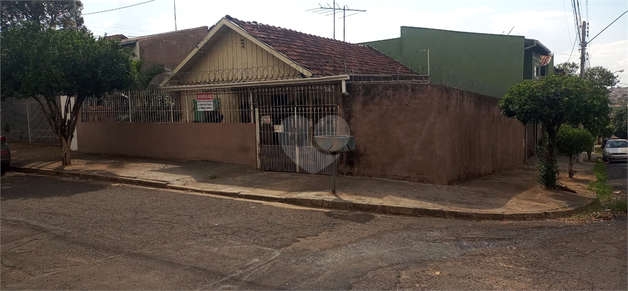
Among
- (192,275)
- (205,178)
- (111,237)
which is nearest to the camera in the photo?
(192,275)

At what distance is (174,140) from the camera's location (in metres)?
13.3

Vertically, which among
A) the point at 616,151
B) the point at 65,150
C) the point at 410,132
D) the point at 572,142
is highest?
the point at 410,132

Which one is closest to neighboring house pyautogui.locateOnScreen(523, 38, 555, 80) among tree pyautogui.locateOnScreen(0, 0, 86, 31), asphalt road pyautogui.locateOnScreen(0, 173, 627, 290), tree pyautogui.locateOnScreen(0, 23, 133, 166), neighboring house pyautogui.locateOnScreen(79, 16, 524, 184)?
neighboring house pyautogui.locateOnScreen(79, 16, 524, 184)

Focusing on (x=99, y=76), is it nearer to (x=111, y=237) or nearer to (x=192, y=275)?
(x=111, y=237)

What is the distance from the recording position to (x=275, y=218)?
709 centimetres

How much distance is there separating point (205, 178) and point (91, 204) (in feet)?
10.1

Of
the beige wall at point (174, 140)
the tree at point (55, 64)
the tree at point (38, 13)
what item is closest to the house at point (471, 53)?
the beige wall at point (174, 140)

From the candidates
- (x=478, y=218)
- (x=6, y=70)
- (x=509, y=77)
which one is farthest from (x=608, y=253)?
(x=509, y=77)

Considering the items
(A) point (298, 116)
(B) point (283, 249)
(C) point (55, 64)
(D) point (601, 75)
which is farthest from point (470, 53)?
(D) point (601, 75)

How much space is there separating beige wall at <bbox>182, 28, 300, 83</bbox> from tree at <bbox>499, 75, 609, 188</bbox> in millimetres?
5442

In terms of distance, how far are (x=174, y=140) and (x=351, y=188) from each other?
260 inches

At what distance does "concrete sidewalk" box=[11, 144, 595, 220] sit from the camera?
783cm

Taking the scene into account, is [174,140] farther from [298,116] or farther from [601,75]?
[601,75]

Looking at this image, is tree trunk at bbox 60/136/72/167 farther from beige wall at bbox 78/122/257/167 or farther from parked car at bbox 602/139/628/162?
parked car at bbox 602/139/628/162
